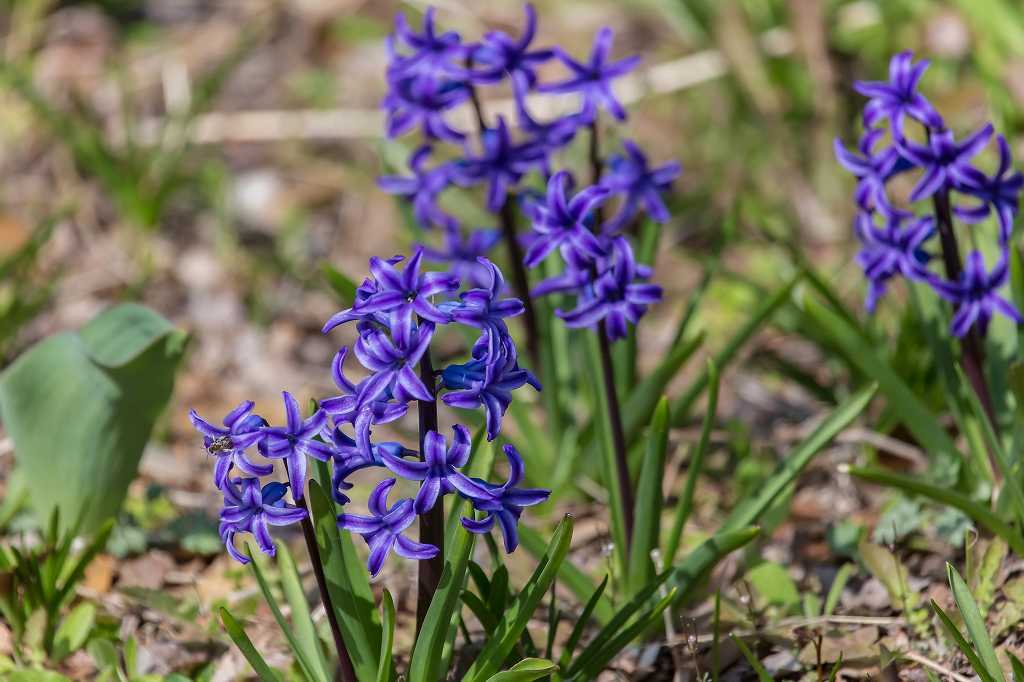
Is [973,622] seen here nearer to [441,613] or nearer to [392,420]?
[441,613]

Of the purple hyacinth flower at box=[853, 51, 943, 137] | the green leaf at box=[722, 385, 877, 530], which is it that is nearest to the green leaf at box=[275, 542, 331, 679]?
the green leaf at box=[722, 385, 877, 530]

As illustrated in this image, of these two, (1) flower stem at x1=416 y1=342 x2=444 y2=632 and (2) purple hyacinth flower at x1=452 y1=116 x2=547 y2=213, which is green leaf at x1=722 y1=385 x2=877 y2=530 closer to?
(1) flower stem at x1=416 y1=342 x2=444 y2=632

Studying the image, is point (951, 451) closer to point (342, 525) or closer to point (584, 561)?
point (584, 561)

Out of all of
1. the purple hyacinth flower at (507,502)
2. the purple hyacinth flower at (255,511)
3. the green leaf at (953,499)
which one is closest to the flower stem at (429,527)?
the purple hyacinth flower at (507,502)

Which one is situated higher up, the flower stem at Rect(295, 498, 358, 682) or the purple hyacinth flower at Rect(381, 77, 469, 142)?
the purple hyacinth flower at Rect(381, 77, 469, 142)

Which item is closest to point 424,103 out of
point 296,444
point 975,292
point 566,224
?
point 566,224

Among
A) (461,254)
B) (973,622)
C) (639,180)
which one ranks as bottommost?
(973,622)

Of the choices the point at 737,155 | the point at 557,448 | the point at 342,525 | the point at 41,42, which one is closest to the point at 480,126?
the point at 557,448
